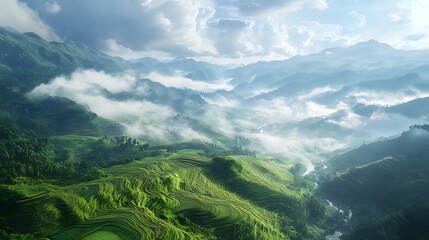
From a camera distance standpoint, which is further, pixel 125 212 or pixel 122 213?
pixel 125 212

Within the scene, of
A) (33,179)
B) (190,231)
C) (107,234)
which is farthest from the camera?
(33,179)

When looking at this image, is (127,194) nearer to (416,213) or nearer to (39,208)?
(39,208)

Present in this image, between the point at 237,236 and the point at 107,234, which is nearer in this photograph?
the point at 107,234

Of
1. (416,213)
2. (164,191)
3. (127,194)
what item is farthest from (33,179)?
(416,213)

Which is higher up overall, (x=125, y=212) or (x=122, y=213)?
(x=125, y=212)

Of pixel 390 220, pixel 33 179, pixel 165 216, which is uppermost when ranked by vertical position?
pixel 33 179

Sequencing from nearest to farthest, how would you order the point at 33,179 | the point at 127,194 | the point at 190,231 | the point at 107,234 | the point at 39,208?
the point at 107,234 → the point at 39,208 → the point at 190,231 → the point at 127,194 → the point at 33,179

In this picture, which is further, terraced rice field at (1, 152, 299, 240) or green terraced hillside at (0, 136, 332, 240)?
terraced rice field at (1, 152, 299, 240)

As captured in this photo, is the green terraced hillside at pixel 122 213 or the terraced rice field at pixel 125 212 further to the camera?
the terraced rice field at pixel 125 212

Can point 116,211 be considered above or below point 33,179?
below
